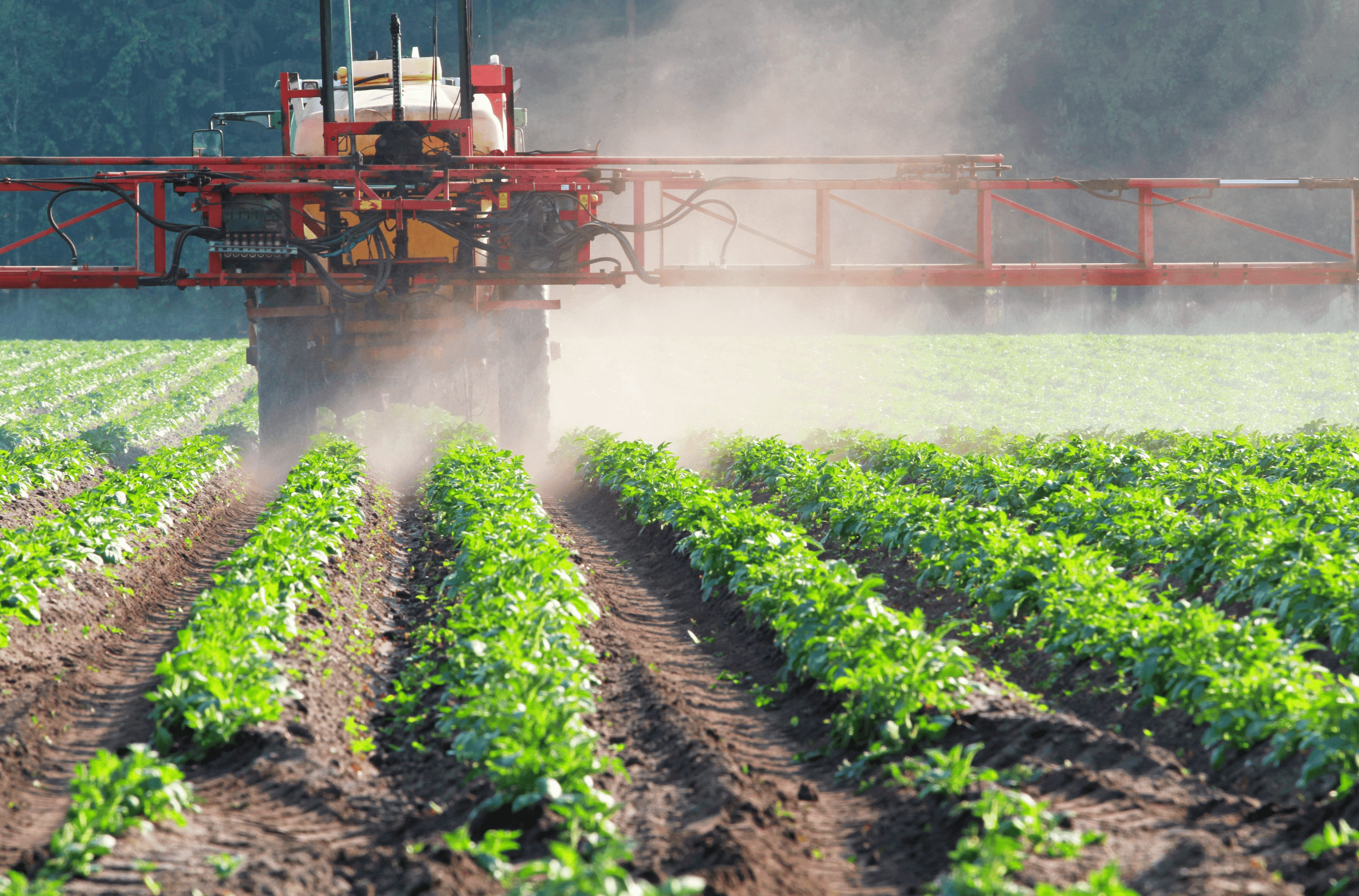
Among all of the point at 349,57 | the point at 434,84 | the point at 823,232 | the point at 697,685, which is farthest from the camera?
the point at 349,57

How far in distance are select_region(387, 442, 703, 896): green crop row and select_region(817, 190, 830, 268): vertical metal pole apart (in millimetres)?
3829

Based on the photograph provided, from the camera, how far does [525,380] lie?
13.6 m

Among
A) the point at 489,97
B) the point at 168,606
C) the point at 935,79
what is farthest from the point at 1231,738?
the point at 935,79

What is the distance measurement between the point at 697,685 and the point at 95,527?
4570 mm

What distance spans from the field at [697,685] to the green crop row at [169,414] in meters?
4.96

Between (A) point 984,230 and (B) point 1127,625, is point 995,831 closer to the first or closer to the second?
(B) point 1127,625

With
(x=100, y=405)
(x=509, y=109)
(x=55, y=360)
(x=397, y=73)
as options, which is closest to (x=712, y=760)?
(x=397, y=73)

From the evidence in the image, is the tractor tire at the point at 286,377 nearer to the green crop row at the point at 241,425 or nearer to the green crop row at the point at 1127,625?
the green crop row at the point at 241,425

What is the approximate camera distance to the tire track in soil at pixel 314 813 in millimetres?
3762

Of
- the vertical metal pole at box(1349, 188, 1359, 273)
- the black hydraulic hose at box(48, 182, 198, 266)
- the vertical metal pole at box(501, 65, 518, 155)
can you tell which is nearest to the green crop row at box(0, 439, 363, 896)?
the black hydraulic hose at box(48, 182, 198, 266)

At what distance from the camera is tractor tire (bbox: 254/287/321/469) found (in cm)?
1310

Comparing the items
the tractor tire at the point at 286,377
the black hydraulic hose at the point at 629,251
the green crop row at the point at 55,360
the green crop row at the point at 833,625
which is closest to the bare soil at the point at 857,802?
the green crop row at the point at 833,625

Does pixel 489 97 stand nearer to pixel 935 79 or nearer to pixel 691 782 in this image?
pixel 691 782

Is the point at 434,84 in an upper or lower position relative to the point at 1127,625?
upper
